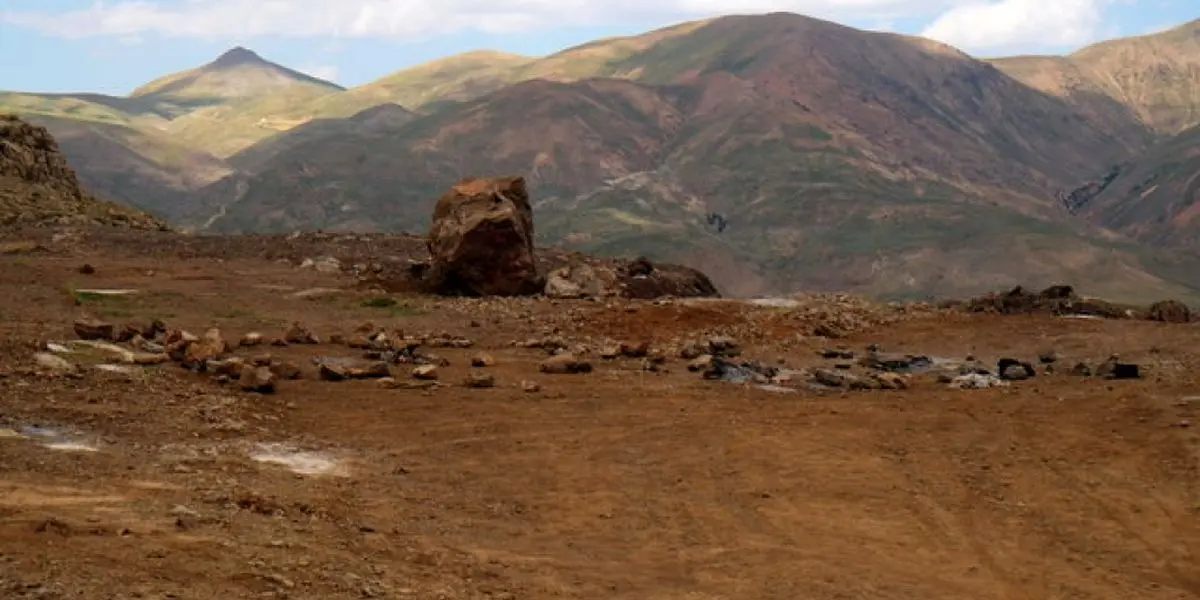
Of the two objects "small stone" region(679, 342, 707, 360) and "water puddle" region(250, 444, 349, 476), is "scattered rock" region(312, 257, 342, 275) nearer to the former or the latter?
"small stone" region(679, 342, 707, 360)

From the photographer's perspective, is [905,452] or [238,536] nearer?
[238,536]

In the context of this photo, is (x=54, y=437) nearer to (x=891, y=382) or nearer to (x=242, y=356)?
(x=242, y=356)

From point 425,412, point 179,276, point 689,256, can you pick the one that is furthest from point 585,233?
point 425,412

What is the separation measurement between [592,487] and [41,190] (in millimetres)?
31605

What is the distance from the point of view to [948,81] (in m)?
193

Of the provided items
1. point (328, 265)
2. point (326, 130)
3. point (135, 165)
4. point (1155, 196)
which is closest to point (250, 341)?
point (328, 265)

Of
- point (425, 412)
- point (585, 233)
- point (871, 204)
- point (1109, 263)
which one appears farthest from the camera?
point (871, 204)

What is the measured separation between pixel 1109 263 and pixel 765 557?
10483 cm

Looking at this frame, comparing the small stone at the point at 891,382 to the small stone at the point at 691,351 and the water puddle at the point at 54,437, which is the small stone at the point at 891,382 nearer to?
the small stone at the point at 691,351

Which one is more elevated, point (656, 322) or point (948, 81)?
point (948, 81)

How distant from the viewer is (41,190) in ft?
129

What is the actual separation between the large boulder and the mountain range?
76872 mm

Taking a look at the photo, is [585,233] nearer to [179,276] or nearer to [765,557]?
[179,276]

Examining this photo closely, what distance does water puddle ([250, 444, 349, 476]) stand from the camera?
11820mm
